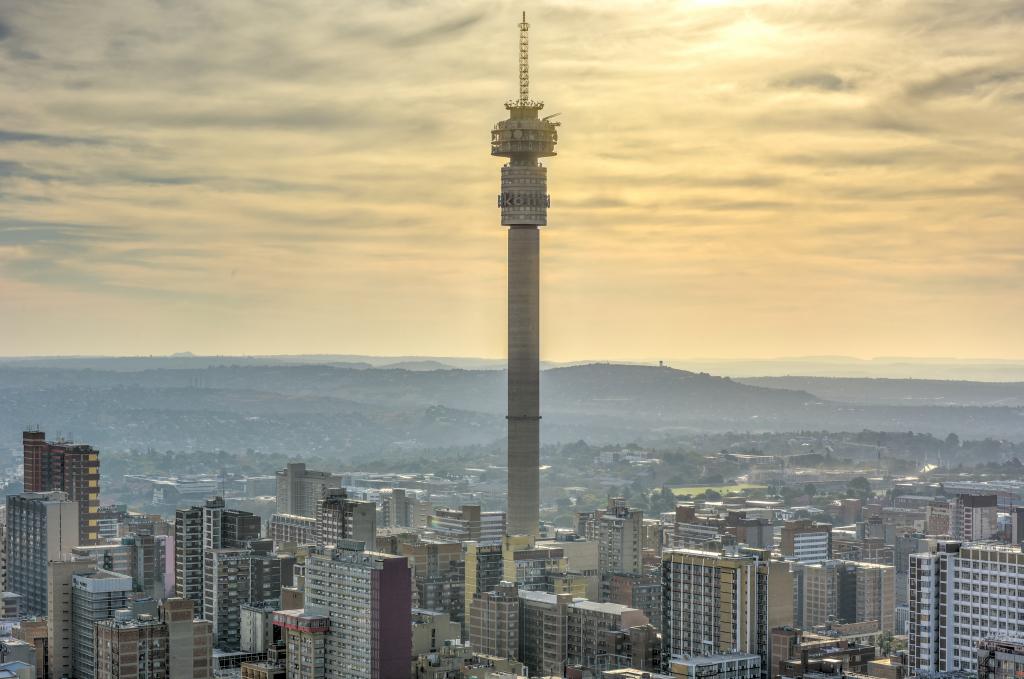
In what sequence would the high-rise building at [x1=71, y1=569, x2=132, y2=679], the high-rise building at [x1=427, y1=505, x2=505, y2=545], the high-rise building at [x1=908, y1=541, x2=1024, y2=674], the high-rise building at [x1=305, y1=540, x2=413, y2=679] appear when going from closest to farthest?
the high-rise building at [x1=908, y1=541, x2=1024, y2=674] → the high-rise building at [x1=305, y1=540, x2=413, y2=679] → the high-rise building at [x1=71, y1=569, x2=132, y2=679] → the high-rise building at [x1=427, y1=505, x2=505, y2=545]

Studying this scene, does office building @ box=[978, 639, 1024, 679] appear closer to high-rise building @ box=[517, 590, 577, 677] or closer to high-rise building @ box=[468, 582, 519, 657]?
high-rise building @ box=[517, 590, 577, 677]

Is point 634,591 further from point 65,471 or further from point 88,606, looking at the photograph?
point 65,471

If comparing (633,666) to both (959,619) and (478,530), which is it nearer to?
(959,619)

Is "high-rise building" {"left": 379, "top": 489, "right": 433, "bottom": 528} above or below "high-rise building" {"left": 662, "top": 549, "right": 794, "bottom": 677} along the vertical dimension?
below

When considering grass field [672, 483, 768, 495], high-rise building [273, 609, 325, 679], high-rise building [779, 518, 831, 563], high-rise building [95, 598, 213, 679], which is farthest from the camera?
grass field [672, 483, 768, 495]

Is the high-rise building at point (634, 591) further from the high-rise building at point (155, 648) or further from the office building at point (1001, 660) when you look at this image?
the office building at point (1001, 660)

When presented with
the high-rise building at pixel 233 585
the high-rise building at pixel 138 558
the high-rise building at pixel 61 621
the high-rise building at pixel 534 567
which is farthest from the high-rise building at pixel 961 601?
the high-rise building at pixel 138 558

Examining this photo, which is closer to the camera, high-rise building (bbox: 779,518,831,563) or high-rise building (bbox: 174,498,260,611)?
high-rise building (bbox: 174,498,260,611)

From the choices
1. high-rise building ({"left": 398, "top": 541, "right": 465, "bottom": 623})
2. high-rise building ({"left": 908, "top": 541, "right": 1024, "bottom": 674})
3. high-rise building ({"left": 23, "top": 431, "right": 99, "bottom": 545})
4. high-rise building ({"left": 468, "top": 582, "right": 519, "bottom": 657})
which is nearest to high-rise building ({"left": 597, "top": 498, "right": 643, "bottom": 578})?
high-rise building ({"left": 398, "top": 541, "right": 465, "bottom": 623})
